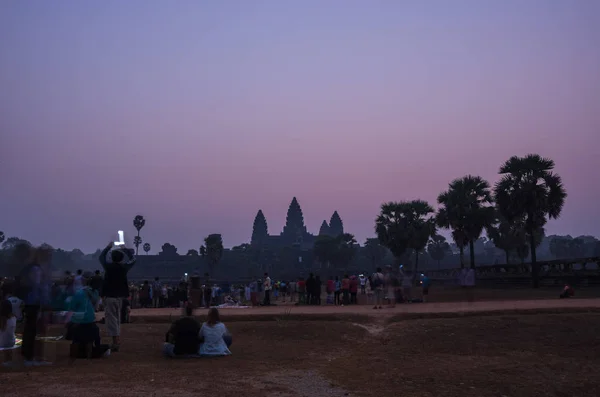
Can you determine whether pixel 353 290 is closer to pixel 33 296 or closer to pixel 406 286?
pixel 406 286

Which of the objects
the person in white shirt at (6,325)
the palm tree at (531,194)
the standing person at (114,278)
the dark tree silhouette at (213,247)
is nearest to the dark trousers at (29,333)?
the person in white shirt at (6,325)

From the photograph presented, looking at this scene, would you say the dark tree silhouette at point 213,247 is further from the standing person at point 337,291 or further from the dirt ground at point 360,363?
the dirt ground at point 360,363

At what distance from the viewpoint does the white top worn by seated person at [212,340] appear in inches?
447

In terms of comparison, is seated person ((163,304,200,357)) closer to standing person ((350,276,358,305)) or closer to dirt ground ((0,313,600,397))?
dirt ground ((0,313,600,397))

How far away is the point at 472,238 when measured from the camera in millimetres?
44469

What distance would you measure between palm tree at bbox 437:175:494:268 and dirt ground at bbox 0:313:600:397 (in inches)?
1083

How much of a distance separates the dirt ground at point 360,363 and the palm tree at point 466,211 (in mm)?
27518

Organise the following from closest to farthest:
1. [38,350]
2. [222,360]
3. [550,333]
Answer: [38,350]
[222,360]
[550,333]

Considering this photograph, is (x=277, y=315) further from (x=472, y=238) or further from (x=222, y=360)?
(x=472, y=238)

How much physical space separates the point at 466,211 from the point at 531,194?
26.5 feet

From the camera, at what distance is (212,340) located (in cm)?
1142

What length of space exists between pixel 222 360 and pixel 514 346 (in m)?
7.66

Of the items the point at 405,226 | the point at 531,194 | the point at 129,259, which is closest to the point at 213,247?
the point at 405,226

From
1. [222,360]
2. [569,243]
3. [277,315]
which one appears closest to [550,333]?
[277,315]
